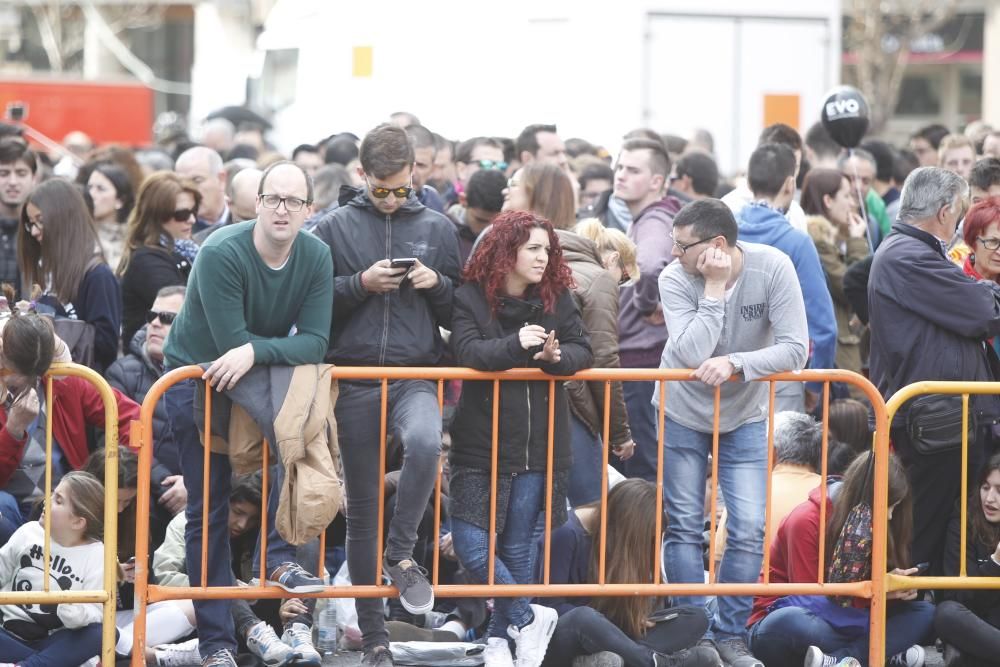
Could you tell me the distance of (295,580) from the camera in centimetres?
661

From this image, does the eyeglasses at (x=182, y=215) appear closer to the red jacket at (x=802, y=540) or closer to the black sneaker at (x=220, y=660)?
the black sneaker at (x=220, y=660)

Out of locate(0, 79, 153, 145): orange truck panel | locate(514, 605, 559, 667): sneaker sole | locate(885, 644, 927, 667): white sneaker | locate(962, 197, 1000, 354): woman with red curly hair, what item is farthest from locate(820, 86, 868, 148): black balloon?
locate(0, 79, 153, 145): orange truck panel

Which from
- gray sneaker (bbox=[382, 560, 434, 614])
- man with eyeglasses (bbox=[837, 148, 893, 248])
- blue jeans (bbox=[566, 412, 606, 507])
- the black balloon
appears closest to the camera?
gray sneaker (bbox=[382, 560, 434, 614])

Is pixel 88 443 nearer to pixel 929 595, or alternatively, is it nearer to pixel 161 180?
pixel 161 180

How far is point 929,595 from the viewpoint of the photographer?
7625 millimetres

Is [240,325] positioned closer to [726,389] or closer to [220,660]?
[220,660]

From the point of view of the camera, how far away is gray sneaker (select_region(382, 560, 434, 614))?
6.57m

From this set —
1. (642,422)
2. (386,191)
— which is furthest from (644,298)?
(386,191)

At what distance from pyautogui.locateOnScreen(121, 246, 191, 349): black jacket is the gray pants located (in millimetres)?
2334

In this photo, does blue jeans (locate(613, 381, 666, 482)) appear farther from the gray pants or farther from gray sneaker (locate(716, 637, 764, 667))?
the gray pants

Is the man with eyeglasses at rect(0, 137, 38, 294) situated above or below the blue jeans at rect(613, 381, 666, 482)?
above

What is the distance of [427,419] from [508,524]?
2.19ft

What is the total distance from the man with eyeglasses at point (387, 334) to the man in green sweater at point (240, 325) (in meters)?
0.24

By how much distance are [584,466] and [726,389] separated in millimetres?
1023
